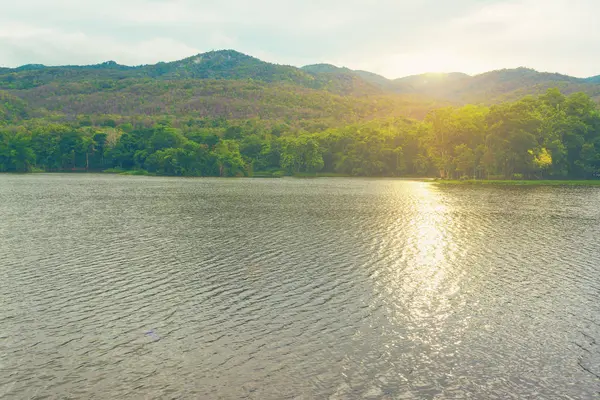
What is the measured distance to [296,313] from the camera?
24.9 metres

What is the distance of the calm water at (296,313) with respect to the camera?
1733 centimetres

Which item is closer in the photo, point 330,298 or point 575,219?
→ point 330,298

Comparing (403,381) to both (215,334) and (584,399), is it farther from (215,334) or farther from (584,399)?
(215,334)

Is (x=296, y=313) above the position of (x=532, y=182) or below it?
below

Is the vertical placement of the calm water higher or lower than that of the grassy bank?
lower

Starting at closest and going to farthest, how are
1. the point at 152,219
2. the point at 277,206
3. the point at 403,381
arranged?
1. the point at 403,381
2. the point at 152,219
3. the point at 277,206

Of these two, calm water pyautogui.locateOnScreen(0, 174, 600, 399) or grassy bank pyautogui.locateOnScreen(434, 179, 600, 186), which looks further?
grassy bank pyautogui.locateOnScreen(434, 179, 600, 186)

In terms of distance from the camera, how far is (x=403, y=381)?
17.5 meters

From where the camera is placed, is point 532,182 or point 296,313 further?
point 532,182

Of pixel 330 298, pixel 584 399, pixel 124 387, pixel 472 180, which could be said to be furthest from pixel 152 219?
pixel 472 180

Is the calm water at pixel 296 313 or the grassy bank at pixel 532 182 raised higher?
the grassy bank at pixel 532 182

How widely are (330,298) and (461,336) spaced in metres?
8.32

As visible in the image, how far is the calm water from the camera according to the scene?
17.3 metres

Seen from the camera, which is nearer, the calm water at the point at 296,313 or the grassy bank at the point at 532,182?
the calm water at the point at 296,313
